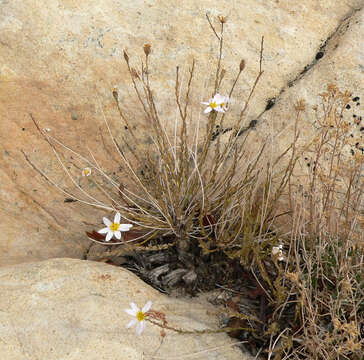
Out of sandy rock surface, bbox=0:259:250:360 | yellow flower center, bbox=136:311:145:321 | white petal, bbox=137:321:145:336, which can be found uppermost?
yellow flower center, bbox=136:311:145:321

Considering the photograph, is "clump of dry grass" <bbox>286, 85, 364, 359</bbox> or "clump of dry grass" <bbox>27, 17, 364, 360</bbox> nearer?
"clump of dry grass" <bbox>286, 85, 364, 359</bbox>

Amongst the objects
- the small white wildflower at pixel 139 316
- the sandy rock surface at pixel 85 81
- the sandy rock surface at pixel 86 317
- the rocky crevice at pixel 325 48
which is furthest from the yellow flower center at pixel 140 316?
the rocky crevice at pixel 325 48

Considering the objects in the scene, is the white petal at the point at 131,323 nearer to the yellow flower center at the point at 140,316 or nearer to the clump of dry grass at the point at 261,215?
the yellow flower center at the point at 140,316

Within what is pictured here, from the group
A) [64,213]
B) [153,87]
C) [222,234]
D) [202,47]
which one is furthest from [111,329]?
[202,47]

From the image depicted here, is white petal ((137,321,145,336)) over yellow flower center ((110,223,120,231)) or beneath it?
beneath

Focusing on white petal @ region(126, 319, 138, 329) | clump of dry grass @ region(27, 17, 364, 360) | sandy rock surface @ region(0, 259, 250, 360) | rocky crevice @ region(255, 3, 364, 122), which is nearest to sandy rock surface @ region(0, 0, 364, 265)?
rocky crevice @ region(255, 3, 364, 122)

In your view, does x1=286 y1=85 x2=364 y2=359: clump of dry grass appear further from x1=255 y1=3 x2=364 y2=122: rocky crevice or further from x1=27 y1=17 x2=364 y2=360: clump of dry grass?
x1=255 y1=3 x2=364 y2=122: rocky crevice

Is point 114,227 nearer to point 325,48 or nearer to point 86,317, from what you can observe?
point 86,317
